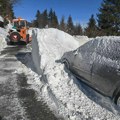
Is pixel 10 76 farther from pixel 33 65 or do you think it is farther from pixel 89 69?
pixel 89 69

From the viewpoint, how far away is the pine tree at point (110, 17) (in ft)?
150

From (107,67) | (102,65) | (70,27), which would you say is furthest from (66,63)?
(70,27)

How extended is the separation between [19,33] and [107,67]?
17123 millimetres

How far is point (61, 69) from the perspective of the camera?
9.46 meters

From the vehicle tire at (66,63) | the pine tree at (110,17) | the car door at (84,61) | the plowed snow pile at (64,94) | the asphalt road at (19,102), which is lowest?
the asphalt road at (19,102)

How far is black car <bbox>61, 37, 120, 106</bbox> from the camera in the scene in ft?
19.7

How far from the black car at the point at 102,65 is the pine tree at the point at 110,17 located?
3804 centimetres

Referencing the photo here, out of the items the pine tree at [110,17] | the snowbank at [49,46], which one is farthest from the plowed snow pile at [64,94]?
the pine tree at [110,17]

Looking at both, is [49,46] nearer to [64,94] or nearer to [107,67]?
[64,94]

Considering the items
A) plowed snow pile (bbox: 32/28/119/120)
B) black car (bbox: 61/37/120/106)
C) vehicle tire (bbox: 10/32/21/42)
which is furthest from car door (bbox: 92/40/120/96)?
vehicle tire (bbox: 10/32/21/42)

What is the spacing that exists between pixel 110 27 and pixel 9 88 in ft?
132

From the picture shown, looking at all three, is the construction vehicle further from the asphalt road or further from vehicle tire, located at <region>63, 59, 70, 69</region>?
the asphalt road

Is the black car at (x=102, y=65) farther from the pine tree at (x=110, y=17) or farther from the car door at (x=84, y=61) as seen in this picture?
the pine tree at (x=110, y=17)

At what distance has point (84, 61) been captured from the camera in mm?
8141
